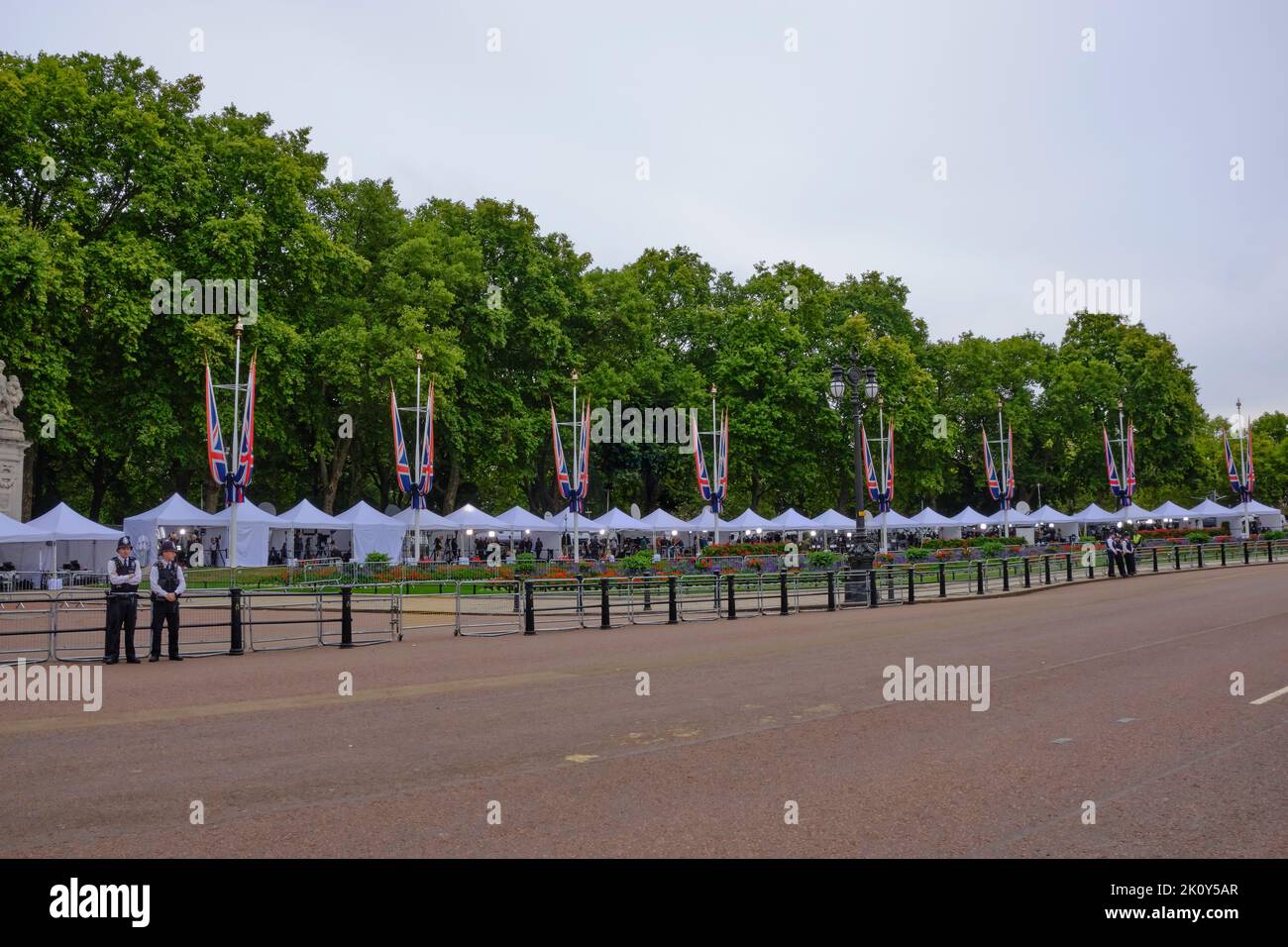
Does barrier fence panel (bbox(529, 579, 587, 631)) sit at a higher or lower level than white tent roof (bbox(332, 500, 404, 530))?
lower

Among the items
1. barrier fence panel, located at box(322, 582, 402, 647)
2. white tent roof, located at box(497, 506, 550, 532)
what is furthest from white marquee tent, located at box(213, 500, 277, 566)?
barrier fence panel, located at box(322, 582, 402, 647)

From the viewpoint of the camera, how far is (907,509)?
80938 millimetres

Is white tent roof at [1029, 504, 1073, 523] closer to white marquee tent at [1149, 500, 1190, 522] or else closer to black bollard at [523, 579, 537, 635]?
white marquee tent at [1149, 500, 1190, 522]

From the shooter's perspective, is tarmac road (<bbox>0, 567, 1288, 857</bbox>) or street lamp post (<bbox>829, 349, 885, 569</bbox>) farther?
street lamp post (<bbox>829, 349, 885, 569</bbox>)

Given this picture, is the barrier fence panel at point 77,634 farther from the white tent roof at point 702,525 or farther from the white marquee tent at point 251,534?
the white tent roof at point 702,525

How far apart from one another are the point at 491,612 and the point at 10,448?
23.5 meters

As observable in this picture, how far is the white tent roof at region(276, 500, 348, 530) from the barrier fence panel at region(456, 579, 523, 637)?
17.2 metres

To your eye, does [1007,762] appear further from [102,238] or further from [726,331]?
[726,331]

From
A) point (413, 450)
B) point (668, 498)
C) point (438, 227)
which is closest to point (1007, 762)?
point (413, 450)

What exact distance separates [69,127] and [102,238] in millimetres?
4374

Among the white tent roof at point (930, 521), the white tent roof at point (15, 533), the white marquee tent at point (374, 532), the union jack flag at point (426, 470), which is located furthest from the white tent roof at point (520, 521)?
the white tent roof at point (930, 521)

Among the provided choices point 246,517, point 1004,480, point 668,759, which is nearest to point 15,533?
point 246,517

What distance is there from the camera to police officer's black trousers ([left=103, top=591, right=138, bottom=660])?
49.7 feet

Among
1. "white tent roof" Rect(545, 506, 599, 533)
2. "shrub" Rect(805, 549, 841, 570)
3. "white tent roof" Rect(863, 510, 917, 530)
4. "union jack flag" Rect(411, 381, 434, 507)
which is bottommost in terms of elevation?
"shrub" Rect(805, 549, 841, 570)
